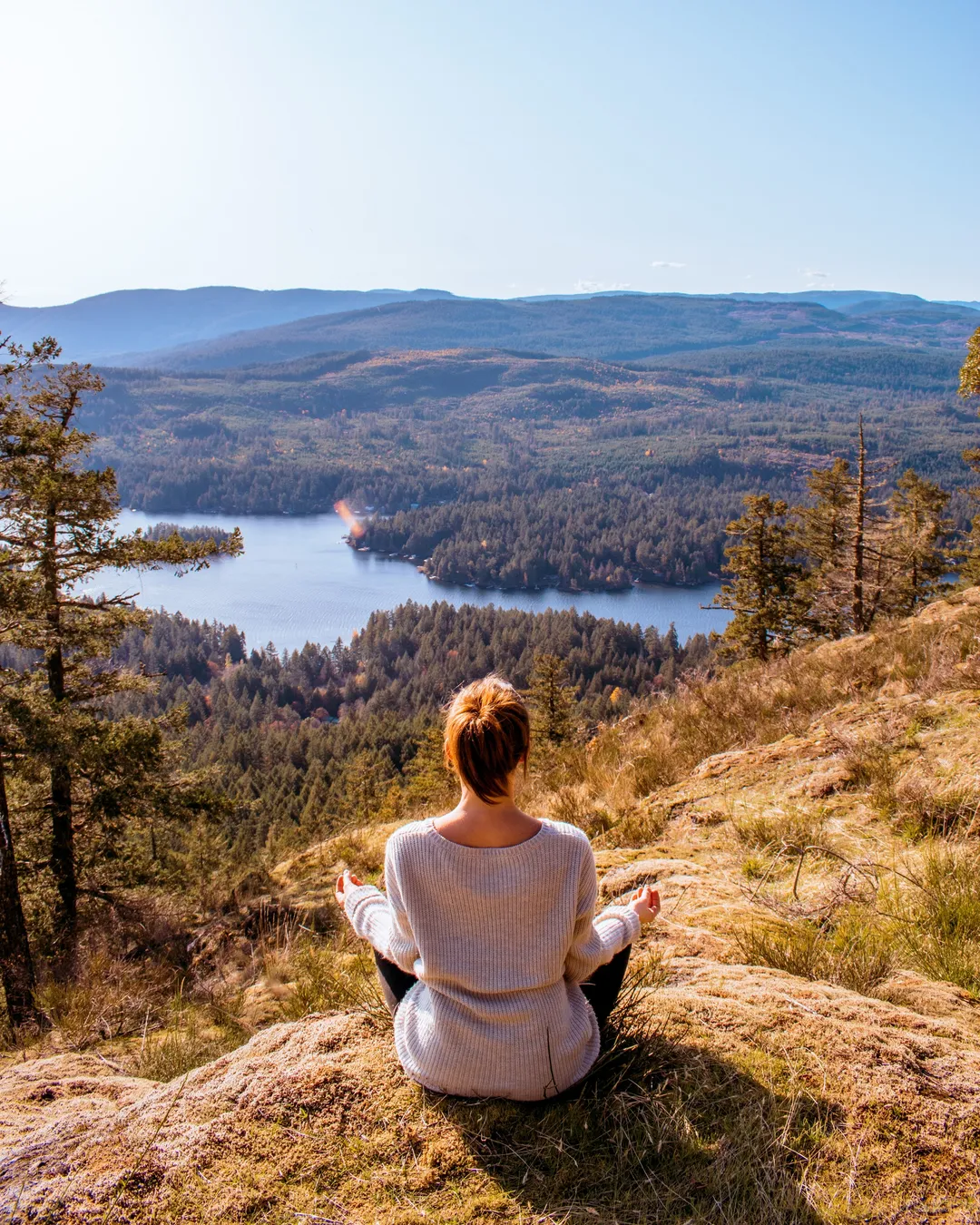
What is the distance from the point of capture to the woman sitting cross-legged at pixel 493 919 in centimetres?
189

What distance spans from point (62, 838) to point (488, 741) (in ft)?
27.9

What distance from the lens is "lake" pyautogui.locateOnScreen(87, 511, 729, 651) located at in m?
108

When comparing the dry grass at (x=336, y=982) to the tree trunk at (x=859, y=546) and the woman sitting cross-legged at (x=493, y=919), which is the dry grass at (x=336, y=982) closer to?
the woman sitting cross-legged at (x=493, y=919)

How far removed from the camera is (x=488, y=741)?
1858 mm

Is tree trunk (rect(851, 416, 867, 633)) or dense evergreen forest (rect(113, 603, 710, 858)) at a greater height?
tree trunk (rect(851, 416, 867, 633))

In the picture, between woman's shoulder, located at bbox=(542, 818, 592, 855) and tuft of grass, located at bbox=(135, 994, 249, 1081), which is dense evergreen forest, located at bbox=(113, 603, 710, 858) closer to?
tuft of grass, located at bbox=(135, 994, 249, 1081)

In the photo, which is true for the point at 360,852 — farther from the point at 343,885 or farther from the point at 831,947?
the point at 831,947

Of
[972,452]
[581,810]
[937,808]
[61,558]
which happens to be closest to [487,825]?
[937,808]

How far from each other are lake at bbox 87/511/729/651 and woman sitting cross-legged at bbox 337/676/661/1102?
9715 cm

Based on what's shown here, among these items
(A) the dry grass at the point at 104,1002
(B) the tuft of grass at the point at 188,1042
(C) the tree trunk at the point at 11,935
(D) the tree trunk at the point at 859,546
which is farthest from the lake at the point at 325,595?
(B) the tuft of grass at the point at 188,1042

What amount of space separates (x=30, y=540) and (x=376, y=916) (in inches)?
276

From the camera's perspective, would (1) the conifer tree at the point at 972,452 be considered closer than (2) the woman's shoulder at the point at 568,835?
No

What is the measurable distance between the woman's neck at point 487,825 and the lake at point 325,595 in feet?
319

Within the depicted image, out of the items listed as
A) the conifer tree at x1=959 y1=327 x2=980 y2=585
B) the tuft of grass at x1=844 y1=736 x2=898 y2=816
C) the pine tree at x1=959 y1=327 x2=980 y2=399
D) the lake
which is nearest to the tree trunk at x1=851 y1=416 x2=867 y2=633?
the conifer tree at x1=959 y1=327 x2=980 y2=585
